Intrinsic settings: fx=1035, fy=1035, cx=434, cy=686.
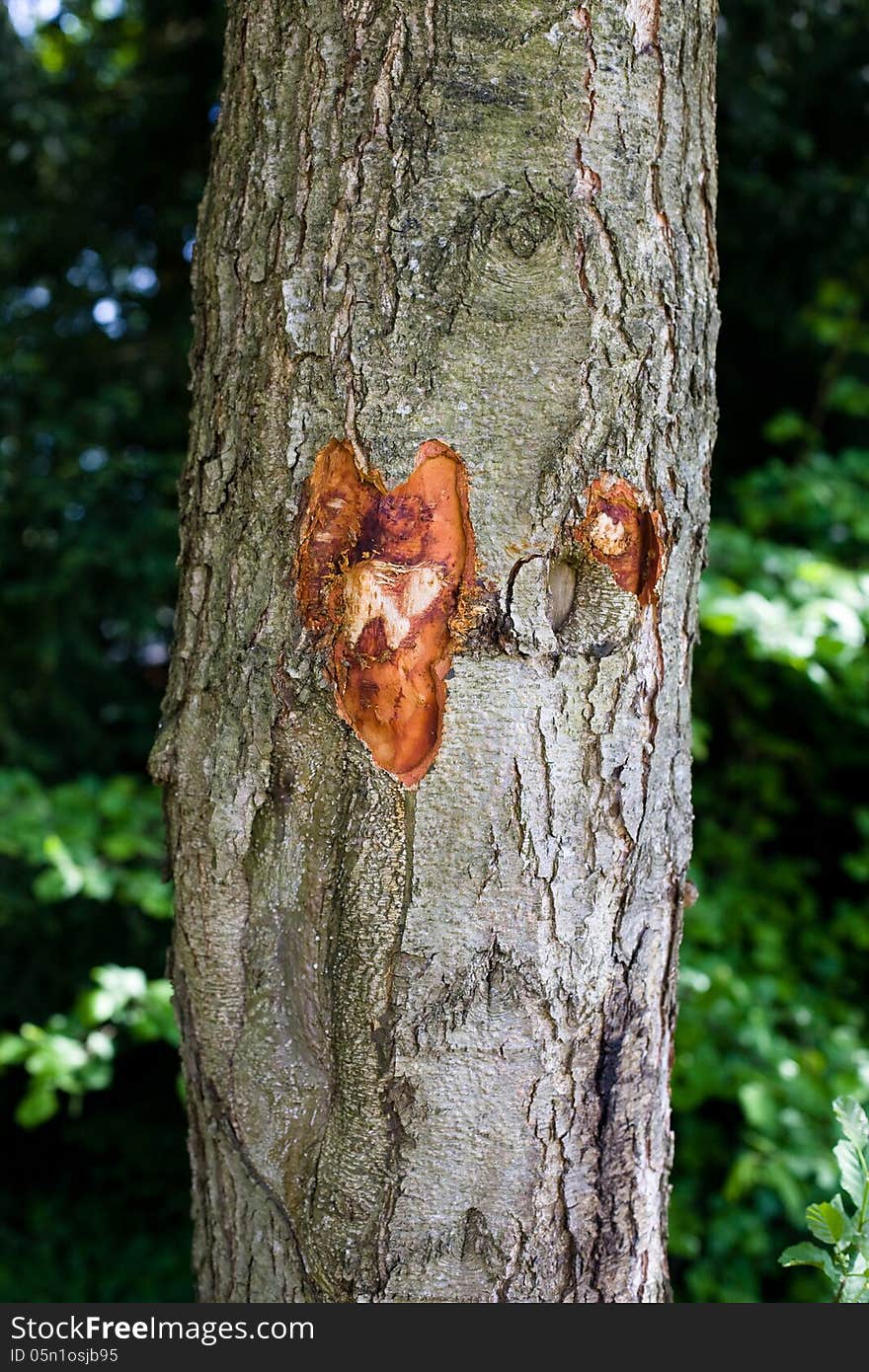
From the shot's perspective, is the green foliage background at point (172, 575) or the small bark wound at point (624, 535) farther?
the green foliage background at point (172, 575)

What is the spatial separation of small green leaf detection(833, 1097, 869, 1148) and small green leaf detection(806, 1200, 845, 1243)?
7 cm

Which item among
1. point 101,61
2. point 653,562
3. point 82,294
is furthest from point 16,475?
point 653,562

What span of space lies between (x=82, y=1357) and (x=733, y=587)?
1.85 m

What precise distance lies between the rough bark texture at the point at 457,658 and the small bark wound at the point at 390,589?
0.9 inches

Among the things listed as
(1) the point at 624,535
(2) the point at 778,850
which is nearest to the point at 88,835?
(1) the point at 624,535

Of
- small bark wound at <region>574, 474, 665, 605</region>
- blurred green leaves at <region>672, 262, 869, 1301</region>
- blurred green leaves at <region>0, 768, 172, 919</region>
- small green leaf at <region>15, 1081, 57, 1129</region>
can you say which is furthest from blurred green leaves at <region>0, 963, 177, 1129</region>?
small bark wound at <region>574, 474, 665, 605</region>

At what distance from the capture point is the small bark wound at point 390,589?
3.35 ft

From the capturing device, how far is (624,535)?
3.51 ft

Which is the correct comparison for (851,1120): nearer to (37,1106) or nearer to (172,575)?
(37,1106)

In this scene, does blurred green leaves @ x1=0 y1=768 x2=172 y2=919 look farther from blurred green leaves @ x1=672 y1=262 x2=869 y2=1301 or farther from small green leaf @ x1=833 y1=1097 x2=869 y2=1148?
small green leaf @ x1=833 y1=1097 x2=869 y2=1148

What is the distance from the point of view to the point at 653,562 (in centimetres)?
110

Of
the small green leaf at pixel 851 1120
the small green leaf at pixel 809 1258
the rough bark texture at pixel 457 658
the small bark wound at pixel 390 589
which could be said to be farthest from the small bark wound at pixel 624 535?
the small green leaf at pixel 809 1258

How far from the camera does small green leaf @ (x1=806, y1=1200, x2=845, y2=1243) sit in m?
1.11

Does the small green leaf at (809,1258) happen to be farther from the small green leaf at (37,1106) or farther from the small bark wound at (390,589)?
the small green leaf at (37,1106)
